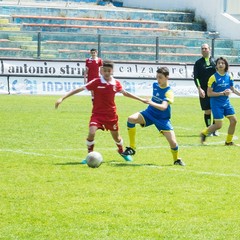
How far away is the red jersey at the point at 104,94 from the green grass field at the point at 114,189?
842mm

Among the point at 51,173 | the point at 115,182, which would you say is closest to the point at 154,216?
the point at 115,182

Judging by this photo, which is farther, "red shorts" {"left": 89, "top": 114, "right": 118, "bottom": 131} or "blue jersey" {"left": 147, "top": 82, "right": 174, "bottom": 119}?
→ "blue jersey" {"left": 147, "top": 82, "right": 174, "bottom": 119}

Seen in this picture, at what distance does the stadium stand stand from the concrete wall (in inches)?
21.0

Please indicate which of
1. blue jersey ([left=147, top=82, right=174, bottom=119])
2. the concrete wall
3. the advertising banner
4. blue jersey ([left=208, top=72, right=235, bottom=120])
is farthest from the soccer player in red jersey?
the concrete wall

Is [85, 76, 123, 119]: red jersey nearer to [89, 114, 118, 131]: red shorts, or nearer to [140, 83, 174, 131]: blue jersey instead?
[89, 114, 118, 131]: red shorts

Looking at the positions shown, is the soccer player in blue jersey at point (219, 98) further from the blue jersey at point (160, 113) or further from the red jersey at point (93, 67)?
the red jersey at point (93, 67)

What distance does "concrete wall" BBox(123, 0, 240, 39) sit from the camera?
41656mm

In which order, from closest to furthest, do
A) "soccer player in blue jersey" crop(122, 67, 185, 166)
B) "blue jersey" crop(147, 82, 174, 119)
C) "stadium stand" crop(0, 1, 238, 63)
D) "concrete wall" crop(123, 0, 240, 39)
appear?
"soccer player in blue jersey" crop(122, 67, 185, 166)
"blue jersey" crop(147, 82, 174, 119)
"stadium stand" crop(0, 1, 238, 63)
"concrete wall" crop(123, 0, 240, 39)

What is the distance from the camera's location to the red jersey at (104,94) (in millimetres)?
13820

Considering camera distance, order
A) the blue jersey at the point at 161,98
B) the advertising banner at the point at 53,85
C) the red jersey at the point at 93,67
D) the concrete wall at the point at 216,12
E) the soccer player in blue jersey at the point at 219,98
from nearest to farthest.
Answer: the blue jersey at the point at 161,98 < the soccer player in blue jersey at the point at 219,98 < the red jersey at the point at 93,67 < the advertising banner at the point at 53,85 < the concrete wall at the point at 216,12

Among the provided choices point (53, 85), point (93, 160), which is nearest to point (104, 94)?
point (93, 160)

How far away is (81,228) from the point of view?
8.62 metres

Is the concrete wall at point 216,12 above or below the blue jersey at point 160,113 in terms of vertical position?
below

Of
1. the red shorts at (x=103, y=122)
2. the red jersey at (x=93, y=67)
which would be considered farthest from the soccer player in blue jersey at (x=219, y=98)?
the red jersey at (x=93, y=67)
